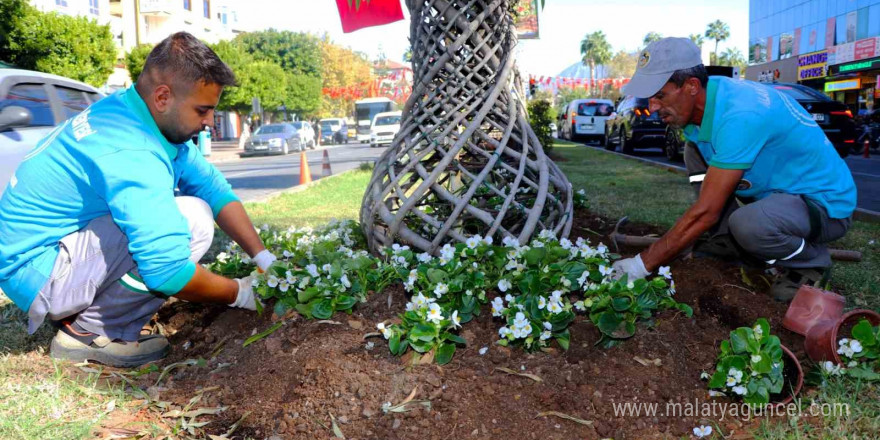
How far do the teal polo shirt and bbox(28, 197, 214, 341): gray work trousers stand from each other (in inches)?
99.3

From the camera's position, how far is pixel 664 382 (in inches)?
87.4

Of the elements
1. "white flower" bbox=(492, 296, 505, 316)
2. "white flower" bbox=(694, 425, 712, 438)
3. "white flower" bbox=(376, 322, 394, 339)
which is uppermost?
"white flower" bbox=(492, 296, 505, 316)

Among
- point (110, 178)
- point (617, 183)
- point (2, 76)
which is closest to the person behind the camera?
point (110, 178)

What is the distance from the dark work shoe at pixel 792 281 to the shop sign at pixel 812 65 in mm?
40285

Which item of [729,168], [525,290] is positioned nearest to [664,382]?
[525,290]

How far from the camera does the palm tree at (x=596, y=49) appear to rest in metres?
96.4

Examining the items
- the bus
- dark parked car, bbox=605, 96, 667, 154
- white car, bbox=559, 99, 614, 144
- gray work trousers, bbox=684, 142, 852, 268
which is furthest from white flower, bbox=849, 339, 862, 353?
the bus

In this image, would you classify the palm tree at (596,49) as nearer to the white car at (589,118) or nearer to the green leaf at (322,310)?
the white car at (589,118)

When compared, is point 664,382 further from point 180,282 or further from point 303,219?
point 303,219

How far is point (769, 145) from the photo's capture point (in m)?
3.01

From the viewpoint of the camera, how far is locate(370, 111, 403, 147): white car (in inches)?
1275

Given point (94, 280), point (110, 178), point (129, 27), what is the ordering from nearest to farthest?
point (110, 178) → point (94, 280) → point (129, 27)

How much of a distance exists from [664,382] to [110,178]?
2115mm

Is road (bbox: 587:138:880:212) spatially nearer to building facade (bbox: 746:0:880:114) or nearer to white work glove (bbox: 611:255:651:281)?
white work glove (bbox: 611:255:651:281)
